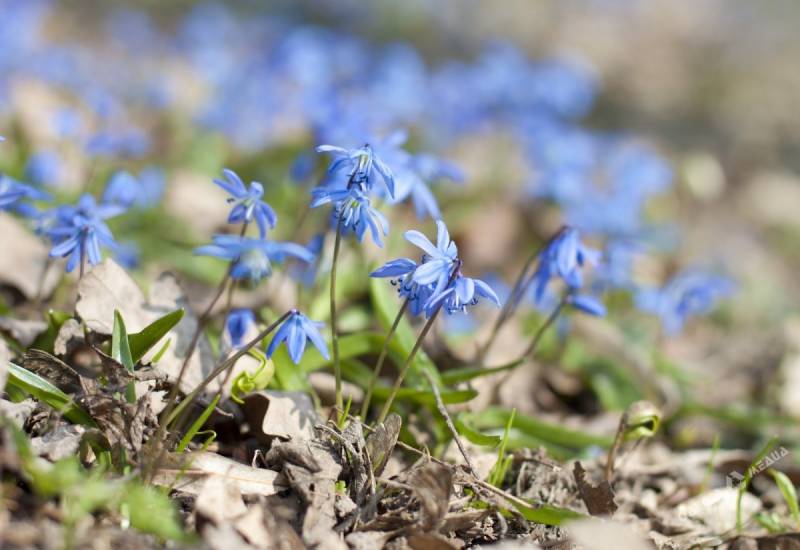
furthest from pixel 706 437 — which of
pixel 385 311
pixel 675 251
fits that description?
pixel 675 251

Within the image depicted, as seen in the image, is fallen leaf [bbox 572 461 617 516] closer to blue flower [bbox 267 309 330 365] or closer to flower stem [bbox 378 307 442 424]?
flower stem [bbox 378 307 442 424]


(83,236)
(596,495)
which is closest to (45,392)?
(83,236)

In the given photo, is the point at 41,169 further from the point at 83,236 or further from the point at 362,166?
the point at 362,166

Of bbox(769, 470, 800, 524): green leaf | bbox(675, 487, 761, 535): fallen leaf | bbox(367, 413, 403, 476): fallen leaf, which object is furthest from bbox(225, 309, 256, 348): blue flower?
bbox(769, 470, 800, 524): green leaf

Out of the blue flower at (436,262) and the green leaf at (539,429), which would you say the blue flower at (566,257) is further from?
the blue flower at (436,262)

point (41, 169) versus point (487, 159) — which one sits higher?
point (487, 159)

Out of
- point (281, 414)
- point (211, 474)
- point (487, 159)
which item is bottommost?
point (211, 474)
